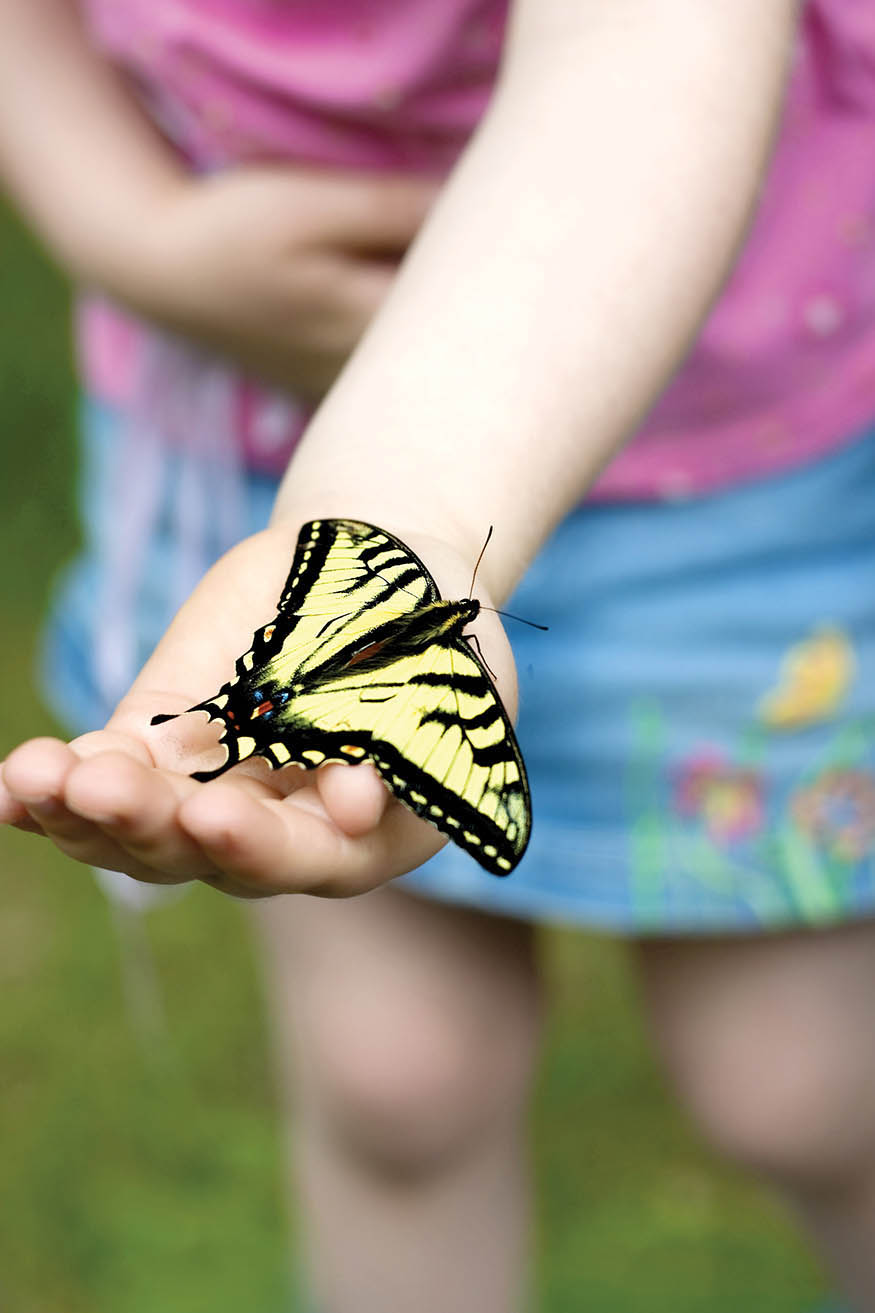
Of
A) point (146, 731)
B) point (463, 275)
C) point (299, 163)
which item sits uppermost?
point (299, 163)

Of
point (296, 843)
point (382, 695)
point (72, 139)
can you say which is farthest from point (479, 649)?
point (72, 139)

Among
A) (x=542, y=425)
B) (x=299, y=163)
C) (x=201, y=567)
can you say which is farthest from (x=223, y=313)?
(x=542, y=425)

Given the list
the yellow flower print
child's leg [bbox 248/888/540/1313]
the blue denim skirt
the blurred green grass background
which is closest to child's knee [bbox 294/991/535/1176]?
child's leg [bbox 248/888/540/1313]

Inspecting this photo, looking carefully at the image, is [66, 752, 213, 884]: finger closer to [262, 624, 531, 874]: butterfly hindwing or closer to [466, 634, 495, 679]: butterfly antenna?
[262, 624, 531, 874]: butterfly hindwing

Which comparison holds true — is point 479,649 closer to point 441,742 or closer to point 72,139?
point 441,742

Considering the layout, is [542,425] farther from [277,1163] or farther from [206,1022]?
[206,1022]

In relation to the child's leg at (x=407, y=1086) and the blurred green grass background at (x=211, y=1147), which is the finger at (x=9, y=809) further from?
the blurred green grass background at (x=211, y=1147)

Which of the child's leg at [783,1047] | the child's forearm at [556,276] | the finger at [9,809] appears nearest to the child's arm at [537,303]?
the child's forearm at [556,276]
